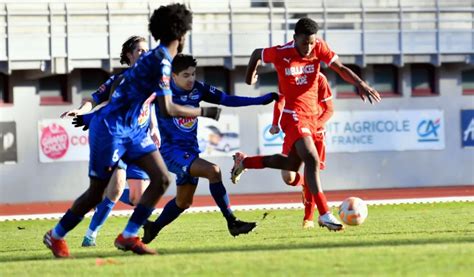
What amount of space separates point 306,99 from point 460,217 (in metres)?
3.98

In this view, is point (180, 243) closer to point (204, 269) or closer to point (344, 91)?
point (204, 269)

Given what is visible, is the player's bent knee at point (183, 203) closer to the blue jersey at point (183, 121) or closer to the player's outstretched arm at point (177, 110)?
the blue jersey at point (183, 121)

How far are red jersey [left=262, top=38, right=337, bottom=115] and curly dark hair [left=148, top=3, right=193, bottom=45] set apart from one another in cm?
381

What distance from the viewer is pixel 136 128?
1168cm

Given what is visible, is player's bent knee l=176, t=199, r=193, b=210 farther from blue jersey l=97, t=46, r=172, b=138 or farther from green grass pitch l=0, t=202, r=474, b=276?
blue jersey l=97, t=46, r=172, b=138

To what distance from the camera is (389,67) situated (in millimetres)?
38625

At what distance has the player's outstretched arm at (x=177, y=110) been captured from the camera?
1121cm

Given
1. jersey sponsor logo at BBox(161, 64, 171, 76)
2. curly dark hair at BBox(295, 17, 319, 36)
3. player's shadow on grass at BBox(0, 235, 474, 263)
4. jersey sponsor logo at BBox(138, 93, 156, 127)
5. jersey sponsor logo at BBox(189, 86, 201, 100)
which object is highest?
curly dark hair at BBox(295, 17, 319, 36)

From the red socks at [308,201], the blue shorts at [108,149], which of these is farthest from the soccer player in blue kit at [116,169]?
the red socks at [308,201]

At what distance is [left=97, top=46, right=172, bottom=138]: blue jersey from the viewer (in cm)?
1123

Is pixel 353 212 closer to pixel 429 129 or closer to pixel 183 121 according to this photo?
pixel 183 121

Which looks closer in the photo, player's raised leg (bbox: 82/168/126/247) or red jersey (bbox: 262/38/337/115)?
player's raised leg (bbox: 82/168/126/247)

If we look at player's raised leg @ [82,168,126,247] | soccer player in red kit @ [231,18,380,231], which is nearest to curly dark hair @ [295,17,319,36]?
soccer player in red kit @ [231,18,380,231]

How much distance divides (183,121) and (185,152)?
332mm
